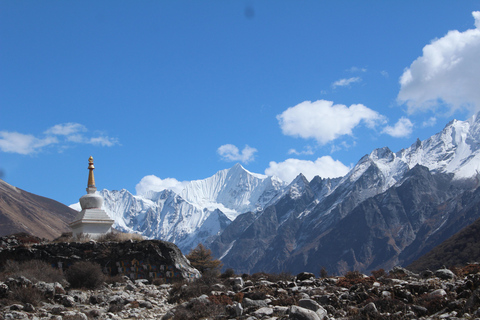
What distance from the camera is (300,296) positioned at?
2059 cm

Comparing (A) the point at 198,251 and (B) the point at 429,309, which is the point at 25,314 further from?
(A) the point at 198,251

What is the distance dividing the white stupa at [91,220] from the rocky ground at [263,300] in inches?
473

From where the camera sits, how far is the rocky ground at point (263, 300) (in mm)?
16500

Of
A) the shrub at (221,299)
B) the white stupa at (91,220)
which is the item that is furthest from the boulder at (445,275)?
the white stupa at (91,220)

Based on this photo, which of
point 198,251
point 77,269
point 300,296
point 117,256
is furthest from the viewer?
point 198,251

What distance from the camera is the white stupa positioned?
38.5m

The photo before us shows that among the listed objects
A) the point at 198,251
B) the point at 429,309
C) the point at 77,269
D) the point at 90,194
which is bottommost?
the point at 429,309

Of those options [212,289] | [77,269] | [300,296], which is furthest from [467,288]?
[77,269]

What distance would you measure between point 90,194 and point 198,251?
11177 mm

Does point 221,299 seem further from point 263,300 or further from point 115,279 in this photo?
point 115,279

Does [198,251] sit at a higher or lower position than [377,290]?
higher

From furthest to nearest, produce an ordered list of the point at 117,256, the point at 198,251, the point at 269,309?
the point at 198,251 → the point at 117,256 → the point at 269,309

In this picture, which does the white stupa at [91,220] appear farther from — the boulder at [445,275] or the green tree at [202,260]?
the boulder at [445,275]

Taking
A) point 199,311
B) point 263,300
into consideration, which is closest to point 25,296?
point 199,311
